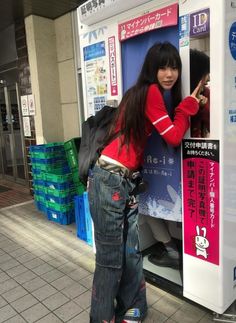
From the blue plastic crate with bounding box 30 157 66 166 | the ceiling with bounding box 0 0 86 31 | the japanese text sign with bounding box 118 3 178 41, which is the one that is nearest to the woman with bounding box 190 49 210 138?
the japanese text sign with bounding box 118 3 178 41

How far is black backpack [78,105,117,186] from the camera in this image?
217cm

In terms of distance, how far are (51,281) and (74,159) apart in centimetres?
173

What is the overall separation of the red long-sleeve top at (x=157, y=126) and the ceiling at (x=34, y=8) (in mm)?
3212

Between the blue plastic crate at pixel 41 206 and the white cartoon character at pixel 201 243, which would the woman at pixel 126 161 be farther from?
the blue plastic crate at pixel 41 206

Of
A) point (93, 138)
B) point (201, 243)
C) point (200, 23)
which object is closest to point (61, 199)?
point (93, 138)

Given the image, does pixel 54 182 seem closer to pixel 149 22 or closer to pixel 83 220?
pixel 83 220

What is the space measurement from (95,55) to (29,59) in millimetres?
2759

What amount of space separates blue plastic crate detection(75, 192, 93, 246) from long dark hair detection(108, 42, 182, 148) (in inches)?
70.0

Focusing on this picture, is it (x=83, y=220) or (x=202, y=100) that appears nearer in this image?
(x=202, y=100)

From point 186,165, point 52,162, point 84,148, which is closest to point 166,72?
point 186,165

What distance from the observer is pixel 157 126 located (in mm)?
1850

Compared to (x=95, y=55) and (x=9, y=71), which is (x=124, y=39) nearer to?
(x=95, y=55)

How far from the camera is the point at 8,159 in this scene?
7086 millimetres

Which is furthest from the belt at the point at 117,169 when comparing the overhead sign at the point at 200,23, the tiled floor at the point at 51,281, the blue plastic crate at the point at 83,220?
the blue plastic crate at the point at 83,220
